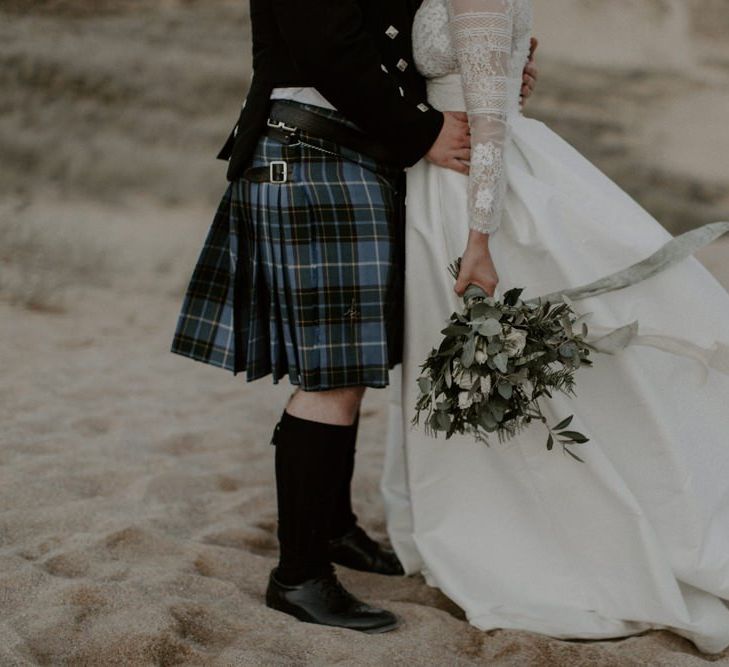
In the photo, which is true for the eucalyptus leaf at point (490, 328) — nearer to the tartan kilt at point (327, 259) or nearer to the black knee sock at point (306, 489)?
the tartan kilt at point (327, 259)

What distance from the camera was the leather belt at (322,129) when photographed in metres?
1.82

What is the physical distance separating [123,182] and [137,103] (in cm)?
108

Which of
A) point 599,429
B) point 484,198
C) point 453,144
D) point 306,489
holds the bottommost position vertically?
point 306,489

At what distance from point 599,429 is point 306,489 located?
2.01 feet

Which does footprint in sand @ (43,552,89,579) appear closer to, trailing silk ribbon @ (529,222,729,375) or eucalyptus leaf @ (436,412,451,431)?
eucalyptus leaf @ (436,412,451,431)

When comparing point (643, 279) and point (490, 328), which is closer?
point (490, 328)

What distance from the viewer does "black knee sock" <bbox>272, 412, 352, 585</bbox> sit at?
1.91 metres

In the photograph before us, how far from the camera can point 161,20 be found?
Answer: 8844 mm

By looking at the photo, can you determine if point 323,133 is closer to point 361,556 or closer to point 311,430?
point 311,430

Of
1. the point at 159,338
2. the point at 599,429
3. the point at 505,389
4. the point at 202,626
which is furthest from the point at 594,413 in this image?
the point at 159,338

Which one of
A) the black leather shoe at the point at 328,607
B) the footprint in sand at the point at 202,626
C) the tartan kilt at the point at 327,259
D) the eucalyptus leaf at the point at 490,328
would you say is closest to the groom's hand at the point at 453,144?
the tartan kilt at the point at 327,259

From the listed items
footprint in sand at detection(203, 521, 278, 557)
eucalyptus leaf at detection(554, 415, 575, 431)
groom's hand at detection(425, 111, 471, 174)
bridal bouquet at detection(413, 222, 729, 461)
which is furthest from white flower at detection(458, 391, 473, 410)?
footprint in sand at detection(203, 521, 278, 557)

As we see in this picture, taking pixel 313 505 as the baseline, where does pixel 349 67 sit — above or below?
above

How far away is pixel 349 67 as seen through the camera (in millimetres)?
1713
